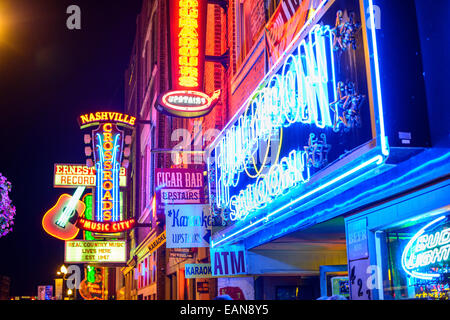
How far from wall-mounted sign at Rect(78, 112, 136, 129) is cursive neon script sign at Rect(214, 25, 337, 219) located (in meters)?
14.5

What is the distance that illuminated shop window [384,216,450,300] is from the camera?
5684mm

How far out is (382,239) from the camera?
6.72 m

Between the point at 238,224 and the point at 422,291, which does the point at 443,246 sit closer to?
the point at 422,291

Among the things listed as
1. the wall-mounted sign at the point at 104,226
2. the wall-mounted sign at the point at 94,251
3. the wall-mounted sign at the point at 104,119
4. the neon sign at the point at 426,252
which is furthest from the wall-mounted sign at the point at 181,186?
the wall-mounted sign at the point at 94,251

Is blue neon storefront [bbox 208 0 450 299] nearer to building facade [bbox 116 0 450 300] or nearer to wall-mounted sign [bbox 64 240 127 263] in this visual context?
building facade [bbox 116 0 450 300]

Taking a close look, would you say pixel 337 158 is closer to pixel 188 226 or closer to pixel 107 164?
pixel 188 226

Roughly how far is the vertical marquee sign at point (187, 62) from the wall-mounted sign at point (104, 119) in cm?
1042

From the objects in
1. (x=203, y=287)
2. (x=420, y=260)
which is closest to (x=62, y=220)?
(x=203, y=287)

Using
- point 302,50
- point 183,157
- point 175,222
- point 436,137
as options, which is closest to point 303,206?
point 302,50

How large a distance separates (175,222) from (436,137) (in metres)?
9.39

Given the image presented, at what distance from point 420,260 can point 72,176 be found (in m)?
28.5

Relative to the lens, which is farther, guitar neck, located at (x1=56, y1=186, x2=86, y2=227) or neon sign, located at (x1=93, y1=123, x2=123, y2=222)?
guitar neck, located at (x1=56, y1=186, x2=86, y2=227)

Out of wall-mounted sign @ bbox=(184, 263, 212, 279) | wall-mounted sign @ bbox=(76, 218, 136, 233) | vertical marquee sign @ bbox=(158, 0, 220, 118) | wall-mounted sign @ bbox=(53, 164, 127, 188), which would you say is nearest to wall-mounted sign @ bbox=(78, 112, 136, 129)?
wall-mounted sign @ bbox=(76, 218, 136, 233)

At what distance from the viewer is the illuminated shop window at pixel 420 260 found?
568 centimetres
